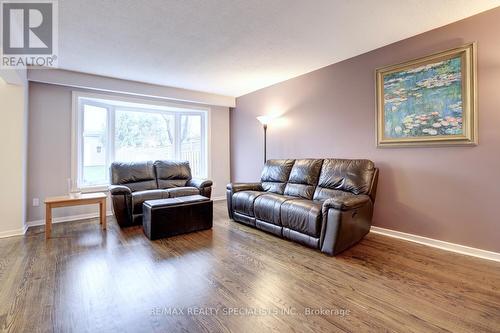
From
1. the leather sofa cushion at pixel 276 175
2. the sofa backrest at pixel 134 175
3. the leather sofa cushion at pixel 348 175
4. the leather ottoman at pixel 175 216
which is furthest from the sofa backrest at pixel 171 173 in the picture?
the leather sofa cushion at pixel 348 175

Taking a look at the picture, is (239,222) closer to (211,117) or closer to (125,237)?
(125,237)

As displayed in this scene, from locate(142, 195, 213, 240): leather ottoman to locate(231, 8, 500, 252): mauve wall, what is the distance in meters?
1.92

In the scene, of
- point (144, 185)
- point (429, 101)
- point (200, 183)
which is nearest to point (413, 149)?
point (429, 101)

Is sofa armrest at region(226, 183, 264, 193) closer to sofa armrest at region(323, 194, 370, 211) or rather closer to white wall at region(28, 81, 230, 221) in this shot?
sofa armrest at region(323, 194, 370, 211)

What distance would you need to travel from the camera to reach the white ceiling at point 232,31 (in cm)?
226

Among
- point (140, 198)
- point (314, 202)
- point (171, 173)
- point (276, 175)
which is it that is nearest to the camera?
point (314, 202)

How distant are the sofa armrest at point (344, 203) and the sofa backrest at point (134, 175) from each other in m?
3.14

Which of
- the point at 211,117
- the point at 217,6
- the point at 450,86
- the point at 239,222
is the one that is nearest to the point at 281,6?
the point at 217,6

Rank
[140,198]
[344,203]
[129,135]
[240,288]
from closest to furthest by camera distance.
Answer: [240,288]
[344,203]
[140,198]
[129,135]

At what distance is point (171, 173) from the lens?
15.1 ft

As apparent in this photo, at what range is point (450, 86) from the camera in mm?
2625

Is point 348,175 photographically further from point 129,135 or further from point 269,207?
point 129,135

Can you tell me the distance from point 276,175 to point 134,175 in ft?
8.08

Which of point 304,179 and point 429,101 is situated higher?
point 429,101
